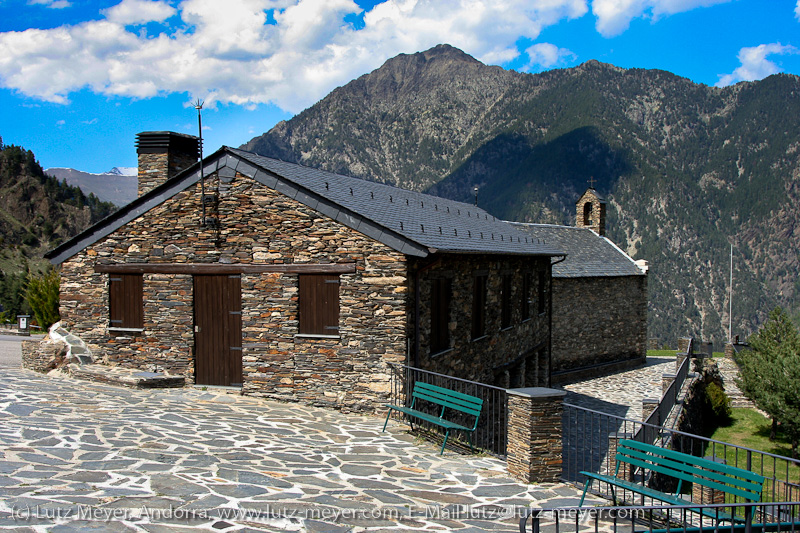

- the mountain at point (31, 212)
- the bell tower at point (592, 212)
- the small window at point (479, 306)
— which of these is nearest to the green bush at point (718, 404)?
the bell tower at point (592, 212)

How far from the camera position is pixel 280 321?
37.7 feet

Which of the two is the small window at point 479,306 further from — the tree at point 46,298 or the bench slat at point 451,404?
the tree at point 46,298

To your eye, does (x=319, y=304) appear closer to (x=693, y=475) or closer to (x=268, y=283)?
(x=268, y=283)

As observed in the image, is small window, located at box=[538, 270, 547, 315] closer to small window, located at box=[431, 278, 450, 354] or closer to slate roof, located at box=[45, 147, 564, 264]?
slate roof, located at box=[45, 147, 564, 264]

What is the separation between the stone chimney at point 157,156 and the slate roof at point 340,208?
132 cm

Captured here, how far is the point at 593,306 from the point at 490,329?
1482cm

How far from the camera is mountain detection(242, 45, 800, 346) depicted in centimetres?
11406

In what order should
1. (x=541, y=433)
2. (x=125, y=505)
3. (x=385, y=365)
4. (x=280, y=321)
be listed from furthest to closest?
1. (x=280, y=321)
2. (x=385, y=365)
3. (x=541, y=433)
4. (x=125, y=505)

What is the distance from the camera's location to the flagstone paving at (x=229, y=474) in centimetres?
571

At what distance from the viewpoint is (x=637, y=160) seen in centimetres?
12800

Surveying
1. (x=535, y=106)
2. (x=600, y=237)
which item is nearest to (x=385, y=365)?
(x=600, y=237)

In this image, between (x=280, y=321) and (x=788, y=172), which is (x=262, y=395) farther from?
(x=788, y=172)

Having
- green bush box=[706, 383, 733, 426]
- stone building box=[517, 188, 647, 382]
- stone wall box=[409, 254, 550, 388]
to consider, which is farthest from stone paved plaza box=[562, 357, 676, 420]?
stone wall box=[409, 254, 550, 388]

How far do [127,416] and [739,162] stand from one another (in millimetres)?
157323
